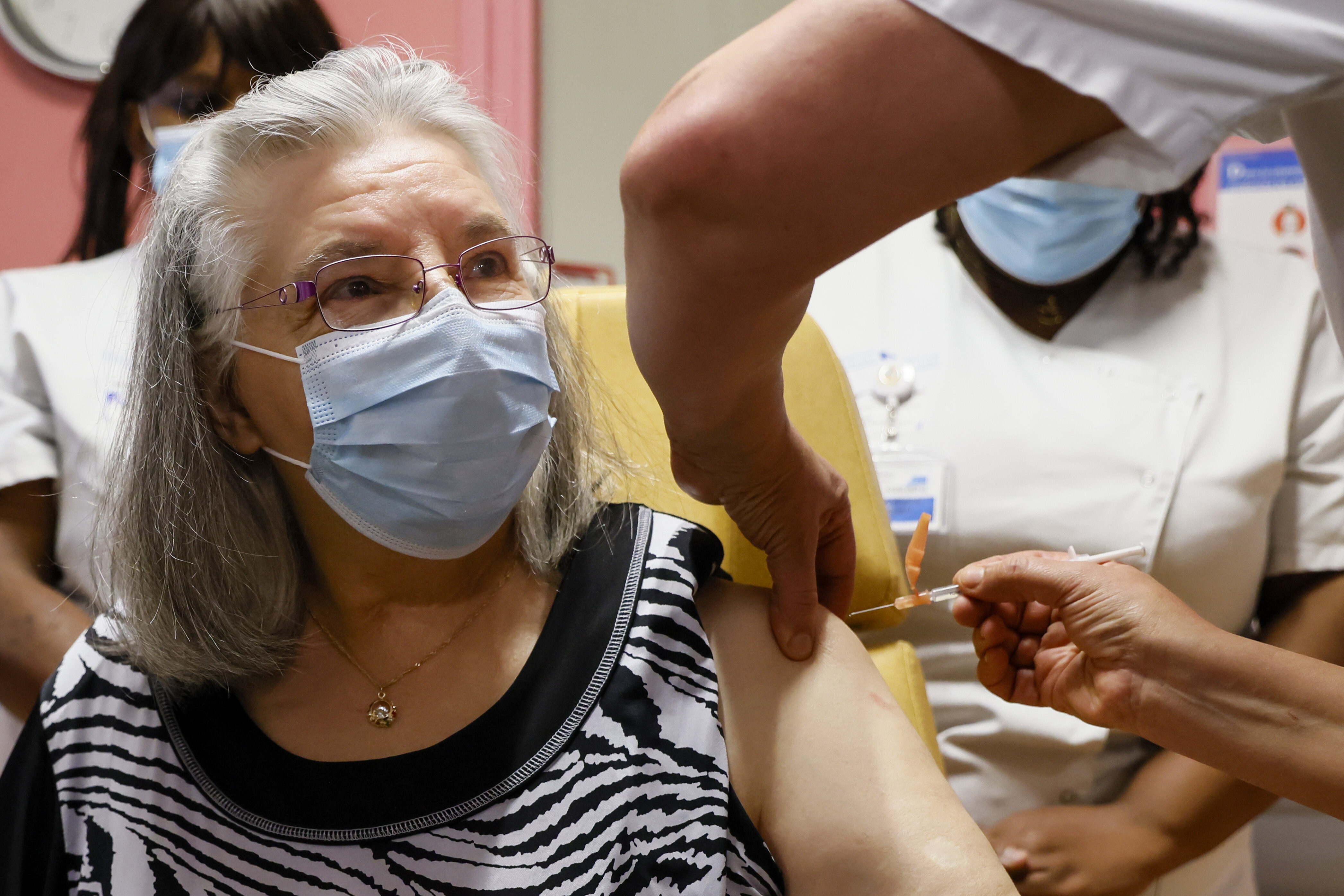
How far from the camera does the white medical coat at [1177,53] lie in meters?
0.52

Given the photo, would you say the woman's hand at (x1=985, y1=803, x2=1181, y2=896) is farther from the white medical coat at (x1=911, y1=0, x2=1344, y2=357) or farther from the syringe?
the white medical coat at (x1=911, y1=0, x2=1344, y2=357)

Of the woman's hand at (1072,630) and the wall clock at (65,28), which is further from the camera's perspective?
the wall clock at (65,28)

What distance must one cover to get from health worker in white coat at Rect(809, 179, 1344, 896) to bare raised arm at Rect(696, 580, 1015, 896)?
1.61ft

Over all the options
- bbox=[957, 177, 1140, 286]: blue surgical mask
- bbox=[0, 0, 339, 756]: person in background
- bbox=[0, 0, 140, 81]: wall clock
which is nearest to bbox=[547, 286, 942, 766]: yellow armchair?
bbox=[957, 177, 1140, 286]: blue surgical mask

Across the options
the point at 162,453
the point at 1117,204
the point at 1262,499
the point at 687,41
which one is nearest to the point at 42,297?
the point at 162,453

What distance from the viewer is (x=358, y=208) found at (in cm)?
121

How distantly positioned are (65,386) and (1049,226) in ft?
5.62

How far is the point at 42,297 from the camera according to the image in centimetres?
199

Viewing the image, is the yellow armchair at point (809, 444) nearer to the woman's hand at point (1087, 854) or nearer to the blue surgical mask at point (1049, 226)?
the woman's hand at point (1087, 854)

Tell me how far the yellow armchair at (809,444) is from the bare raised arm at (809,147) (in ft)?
2.22

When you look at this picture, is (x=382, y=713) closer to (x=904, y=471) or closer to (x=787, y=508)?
(x=787, y=508)

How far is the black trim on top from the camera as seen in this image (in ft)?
3.66

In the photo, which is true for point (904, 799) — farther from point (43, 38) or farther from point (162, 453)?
point (43, 38)

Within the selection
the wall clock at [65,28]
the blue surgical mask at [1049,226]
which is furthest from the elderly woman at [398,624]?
the wall clock at [65,28]
